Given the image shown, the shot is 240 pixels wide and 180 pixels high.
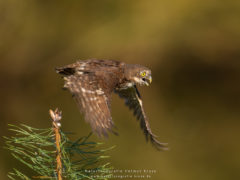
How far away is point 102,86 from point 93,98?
0.20m

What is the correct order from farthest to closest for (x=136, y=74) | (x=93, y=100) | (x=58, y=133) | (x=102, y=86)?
(x=136, y=74) < (x=102, y=86) < (x=93, y=100) < (x=58, y=133)

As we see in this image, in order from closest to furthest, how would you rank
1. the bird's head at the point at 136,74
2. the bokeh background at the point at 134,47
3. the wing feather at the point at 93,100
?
the wing feather at the point at 93,100 → the bird's head at the point at 136,74 → the bokeh background at the point at 134,47

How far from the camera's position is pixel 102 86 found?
11.3 feet

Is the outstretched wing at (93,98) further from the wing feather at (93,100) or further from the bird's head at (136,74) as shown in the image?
the bird's head at (136,74)

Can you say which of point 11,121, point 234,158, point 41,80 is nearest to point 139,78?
point 234,158

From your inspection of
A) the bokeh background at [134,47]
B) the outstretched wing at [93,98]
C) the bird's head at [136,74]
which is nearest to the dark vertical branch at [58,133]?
the outstretched wing at [93,98]

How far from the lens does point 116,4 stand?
11.8 m

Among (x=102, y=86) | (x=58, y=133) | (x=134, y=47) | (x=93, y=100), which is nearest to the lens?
(x=58, y=133)

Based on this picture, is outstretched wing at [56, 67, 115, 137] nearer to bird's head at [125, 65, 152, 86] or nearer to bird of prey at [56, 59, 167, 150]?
bird of prey at [56, 59, 167, 150]

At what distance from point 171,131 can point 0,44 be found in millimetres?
6094

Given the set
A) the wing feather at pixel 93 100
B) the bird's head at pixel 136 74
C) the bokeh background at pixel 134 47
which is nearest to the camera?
the wing feather at pixel 93 100

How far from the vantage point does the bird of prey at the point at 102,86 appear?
3.12m

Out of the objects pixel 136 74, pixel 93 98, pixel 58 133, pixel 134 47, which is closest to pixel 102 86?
pixel 93 98

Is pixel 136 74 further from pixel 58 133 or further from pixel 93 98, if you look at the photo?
pixel 58 133
